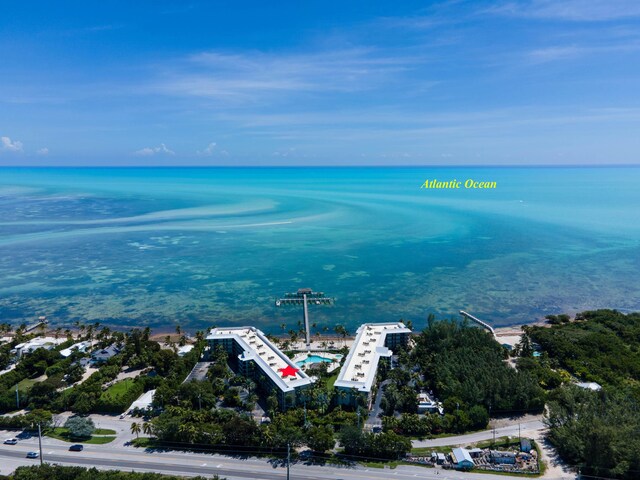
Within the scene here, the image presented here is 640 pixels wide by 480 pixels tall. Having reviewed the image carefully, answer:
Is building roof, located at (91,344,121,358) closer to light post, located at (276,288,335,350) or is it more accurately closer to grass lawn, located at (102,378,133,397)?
grass lawn, located at (102,378,133,397)

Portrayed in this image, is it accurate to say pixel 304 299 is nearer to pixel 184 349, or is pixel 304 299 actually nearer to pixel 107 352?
pixel 184 349

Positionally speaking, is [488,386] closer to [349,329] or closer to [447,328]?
[447,328]

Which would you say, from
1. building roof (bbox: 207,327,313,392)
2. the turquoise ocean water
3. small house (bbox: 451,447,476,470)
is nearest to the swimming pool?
building roof (bbox: 207,327,313,392)

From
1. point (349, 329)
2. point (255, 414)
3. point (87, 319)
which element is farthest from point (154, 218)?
point (255, 414)

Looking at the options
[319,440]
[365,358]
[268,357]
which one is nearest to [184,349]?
[268,357]

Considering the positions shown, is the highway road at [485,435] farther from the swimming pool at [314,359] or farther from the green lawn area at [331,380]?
the swimming pool at [314,359]

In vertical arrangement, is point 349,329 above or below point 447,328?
below
